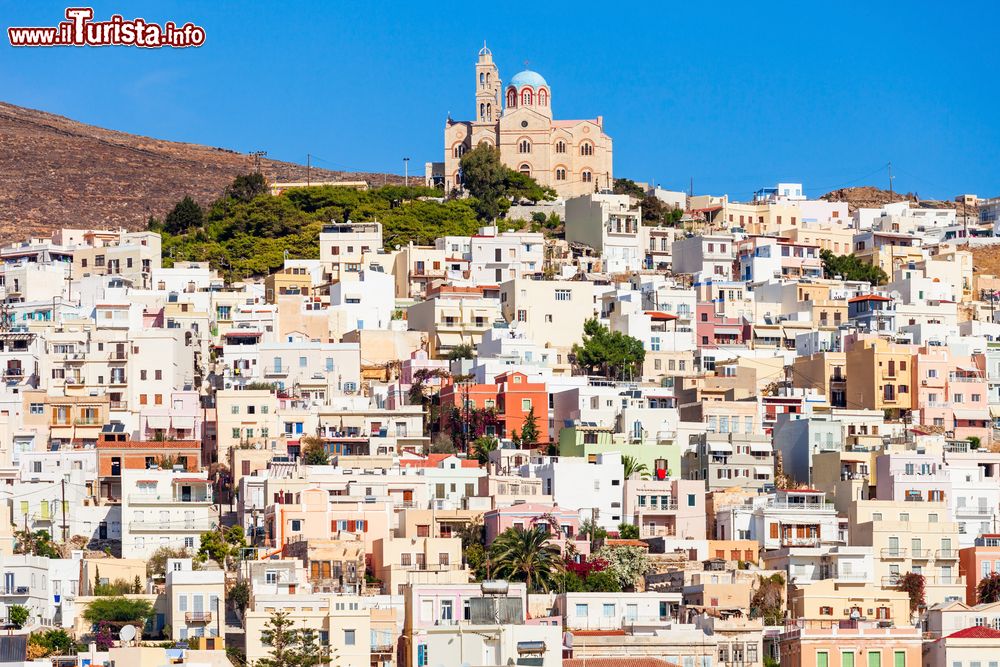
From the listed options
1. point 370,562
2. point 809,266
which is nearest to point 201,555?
point 370,562

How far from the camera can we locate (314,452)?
226 ft

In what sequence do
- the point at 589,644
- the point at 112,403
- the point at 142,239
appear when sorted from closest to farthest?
1. the point at 589,644
2. the point at 112,403
3. the point at 142,239

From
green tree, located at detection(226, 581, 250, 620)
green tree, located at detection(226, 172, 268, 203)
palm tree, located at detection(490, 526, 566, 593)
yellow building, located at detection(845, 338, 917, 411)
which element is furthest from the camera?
green tree, located at detection(226, 172, 268, 203)

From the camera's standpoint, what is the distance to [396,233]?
328 ft

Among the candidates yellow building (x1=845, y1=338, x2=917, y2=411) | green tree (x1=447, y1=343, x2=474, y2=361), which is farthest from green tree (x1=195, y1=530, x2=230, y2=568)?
yellow building (x1=845, y1=338, x2=917, y2=411)

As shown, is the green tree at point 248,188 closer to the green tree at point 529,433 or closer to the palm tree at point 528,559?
the green tree at point 529,433

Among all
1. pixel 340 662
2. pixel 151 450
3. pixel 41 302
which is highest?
pixel 41 302

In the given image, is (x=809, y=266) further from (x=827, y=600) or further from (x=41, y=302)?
(x=827, y=600)

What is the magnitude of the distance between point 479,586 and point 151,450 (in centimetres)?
1925

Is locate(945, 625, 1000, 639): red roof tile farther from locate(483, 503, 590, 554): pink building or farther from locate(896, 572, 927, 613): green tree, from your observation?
locate(483, 503, 590, 554): pink building

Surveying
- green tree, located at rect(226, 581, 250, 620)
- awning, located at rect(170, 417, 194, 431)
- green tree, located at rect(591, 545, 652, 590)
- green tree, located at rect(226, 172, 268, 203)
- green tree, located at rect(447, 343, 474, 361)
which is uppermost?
green tree, located at rect(226, 172, 268, 203)

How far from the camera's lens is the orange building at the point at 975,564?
62188mm

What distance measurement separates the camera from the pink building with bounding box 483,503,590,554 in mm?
61281

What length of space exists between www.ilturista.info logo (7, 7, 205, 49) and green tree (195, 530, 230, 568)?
519 inches
